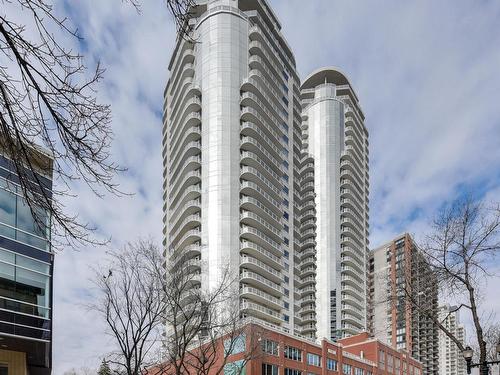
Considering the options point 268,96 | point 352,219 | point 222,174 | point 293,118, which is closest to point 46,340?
point 222,174

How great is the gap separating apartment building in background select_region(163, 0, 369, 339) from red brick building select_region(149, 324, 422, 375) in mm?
8651

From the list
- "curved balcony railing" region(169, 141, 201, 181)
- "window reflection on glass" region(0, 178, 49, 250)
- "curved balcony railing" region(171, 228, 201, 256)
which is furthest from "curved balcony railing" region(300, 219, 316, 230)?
"window reflection on glass" region(0, 178, 49, 250)

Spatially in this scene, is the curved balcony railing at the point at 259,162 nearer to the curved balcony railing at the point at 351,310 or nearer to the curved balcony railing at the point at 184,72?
the curved balcony railing at the point at 184,72

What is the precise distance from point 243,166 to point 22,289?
60.4 metres

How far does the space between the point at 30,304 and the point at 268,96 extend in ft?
234

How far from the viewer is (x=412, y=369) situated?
103 metres

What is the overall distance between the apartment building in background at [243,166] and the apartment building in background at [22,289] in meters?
40.0

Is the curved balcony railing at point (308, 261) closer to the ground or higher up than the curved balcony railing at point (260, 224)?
closer to the ground

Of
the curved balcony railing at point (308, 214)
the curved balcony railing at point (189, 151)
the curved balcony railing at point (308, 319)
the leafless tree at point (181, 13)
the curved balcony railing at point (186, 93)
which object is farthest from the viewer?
the curved balcony railing at point (308, 214)

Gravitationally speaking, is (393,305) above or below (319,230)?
below

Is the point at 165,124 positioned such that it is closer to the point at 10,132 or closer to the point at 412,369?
the point at 412,369

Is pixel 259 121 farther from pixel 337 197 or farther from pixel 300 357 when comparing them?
pixel 337 197

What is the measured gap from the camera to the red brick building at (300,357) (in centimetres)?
4868

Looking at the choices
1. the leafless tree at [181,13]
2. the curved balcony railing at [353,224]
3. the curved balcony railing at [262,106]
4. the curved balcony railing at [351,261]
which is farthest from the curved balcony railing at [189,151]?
the leafless tree at [181,13]
